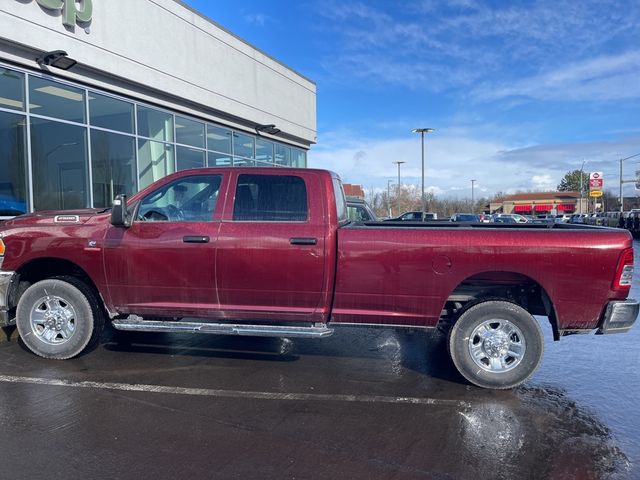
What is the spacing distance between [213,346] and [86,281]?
1.65 metres

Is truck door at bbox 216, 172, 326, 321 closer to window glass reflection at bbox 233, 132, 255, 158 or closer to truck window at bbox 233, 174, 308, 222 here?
truck window at bbox 233, 174, 308, 222

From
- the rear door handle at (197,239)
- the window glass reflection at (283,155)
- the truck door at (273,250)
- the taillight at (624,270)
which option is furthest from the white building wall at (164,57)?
the taillight at (624,270)

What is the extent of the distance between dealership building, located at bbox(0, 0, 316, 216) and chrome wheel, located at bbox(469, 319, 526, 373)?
9336 mm

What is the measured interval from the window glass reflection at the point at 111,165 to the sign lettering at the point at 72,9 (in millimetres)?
2418

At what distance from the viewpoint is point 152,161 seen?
1398cm

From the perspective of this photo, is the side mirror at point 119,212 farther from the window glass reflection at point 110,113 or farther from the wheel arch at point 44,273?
the window glass reflection at point 110,113

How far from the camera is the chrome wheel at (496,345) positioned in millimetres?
4746

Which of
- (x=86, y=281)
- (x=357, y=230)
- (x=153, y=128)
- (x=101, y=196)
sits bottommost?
(x=86, y=281)

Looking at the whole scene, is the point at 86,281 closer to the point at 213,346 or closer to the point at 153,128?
the point at 213,346

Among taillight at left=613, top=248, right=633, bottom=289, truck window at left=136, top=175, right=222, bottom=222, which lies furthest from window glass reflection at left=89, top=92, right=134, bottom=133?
taillight at left=613, top=248, right=633, bottom=289

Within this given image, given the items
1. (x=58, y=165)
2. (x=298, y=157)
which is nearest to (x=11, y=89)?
(x=58, y=165)

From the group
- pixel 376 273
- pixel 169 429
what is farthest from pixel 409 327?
pixel 169 429

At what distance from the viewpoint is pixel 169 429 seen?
12.6 feet

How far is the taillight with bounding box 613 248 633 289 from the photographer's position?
4.46m
